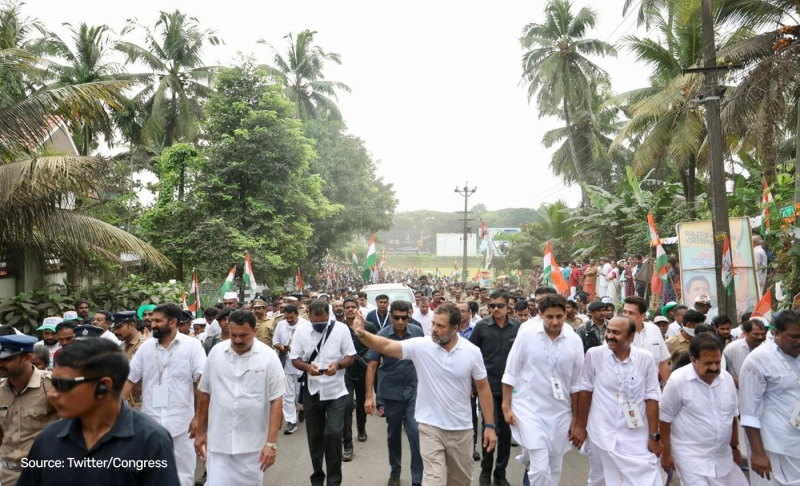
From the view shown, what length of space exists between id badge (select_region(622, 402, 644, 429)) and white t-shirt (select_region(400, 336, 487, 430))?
113 centimetres

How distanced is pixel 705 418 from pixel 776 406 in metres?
0.57

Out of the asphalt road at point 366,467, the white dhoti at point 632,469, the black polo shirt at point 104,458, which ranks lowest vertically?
the asphalt road at point 366,467

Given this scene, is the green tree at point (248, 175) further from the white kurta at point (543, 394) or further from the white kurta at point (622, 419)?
the white kurta at point (622, 419)

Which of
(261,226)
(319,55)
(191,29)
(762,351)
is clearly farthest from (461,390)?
(319,55)

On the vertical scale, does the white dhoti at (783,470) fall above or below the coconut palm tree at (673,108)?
below

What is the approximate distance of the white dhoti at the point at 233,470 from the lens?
487 cm

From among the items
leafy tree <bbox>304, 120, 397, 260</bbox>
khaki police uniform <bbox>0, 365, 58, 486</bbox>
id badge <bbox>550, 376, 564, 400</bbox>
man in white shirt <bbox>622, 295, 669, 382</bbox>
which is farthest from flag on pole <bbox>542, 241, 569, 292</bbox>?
leafy tree <bbox>304, 120, 397, 260</bbox>

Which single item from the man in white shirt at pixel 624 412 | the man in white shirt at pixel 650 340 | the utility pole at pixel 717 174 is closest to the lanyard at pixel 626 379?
the man in white shirt at pixel 624 412

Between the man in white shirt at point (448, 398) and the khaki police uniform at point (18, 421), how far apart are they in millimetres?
2423

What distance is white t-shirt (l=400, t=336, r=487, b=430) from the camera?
5.20 metres

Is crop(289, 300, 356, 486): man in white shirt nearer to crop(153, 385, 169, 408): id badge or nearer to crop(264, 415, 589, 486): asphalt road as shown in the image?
crop(264, 415, 589, 486): asphalt road

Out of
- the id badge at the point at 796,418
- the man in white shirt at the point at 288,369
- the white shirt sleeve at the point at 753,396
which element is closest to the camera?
the id badge at the point at 796,418

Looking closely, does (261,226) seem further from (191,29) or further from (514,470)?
(514,470)

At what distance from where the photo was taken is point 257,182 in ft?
76.0
